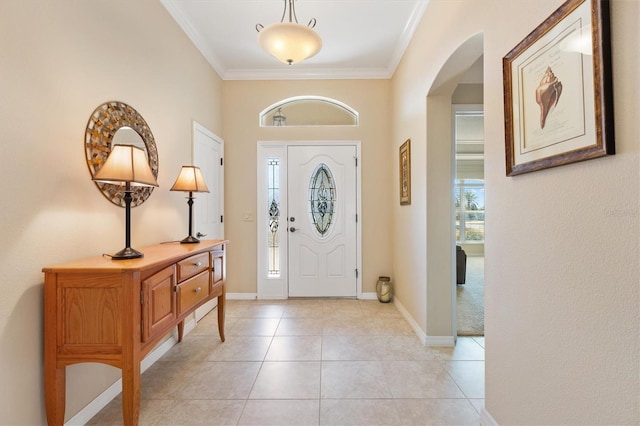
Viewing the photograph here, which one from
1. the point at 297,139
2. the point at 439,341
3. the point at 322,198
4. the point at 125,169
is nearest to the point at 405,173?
the point at 322,198

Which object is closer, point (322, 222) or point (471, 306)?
point (471, 306)

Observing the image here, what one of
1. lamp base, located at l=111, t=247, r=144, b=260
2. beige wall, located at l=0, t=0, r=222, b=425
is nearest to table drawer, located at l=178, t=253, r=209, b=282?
lamp base, located at l=111, t=247, r=144, b=260

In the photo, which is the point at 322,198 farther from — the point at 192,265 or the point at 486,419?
the point at 486,419

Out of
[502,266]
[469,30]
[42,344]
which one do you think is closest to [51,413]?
[42,344]

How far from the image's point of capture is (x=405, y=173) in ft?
10.8

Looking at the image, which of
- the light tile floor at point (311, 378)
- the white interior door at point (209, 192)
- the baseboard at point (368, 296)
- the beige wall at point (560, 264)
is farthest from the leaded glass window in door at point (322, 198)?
the beige wall at point (560, 264)

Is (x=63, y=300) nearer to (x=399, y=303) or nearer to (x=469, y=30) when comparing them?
(x=469, y=30)

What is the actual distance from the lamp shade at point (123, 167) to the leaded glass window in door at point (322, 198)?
2531 mm

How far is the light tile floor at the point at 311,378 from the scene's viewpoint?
5.75ft

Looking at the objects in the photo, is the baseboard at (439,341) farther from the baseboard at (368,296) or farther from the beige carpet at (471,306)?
the baseboard at (368,296)

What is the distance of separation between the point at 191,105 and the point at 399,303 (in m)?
3.19

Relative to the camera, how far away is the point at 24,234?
1.39m

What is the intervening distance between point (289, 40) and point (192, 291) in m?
1.88

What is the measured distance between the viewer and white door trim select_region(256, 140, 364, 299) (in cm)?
402
